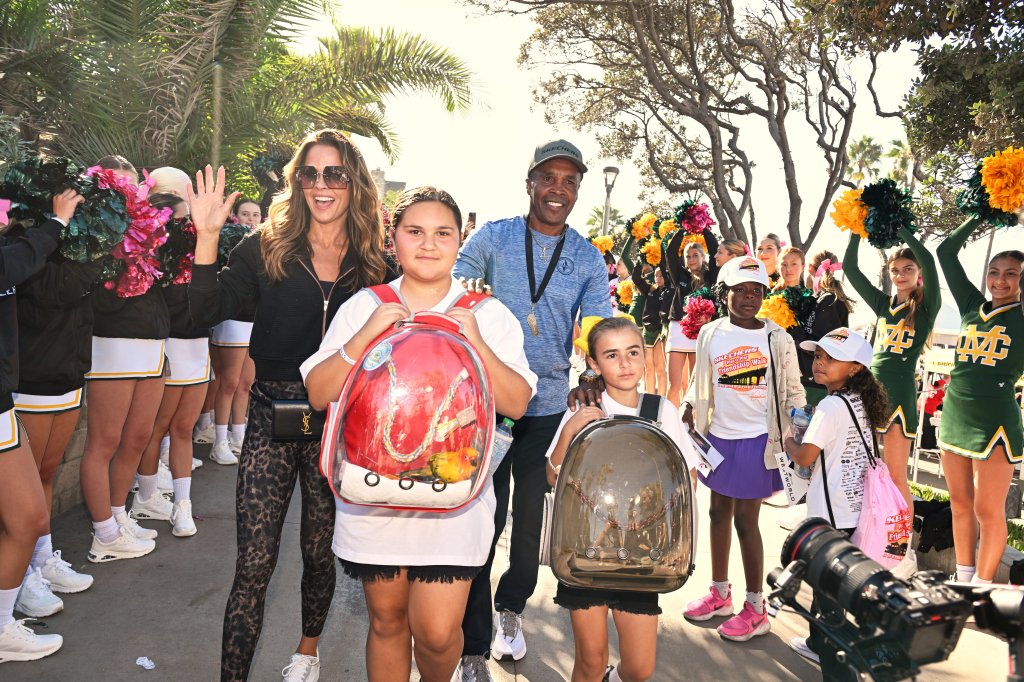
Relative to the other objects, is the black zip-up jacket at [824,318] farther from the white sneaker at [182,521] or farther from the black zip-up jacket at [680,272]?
the white sneaker at [182,521]

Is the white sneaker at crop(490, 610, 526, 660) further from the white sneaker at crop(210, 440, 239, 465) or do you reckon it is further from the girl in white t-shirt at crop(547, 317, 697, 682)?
the white sneaker at crop(210, 440, 239, 465)

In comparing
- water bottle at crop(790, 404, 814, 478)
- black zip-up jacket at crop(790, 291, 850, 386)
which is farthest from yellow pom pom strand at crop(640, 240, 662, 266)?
water bottle at crop(790, 404, 814, 478)

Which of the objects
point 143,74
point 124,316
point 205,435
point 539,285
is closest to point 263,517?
point 539,285

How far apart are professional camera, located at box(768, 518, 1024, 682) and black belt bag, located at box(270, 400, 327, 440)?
1752mm

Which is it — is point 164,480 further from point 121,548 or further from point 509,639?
point 509,639

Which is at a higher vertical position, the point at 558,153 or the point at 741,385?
the point at 558,153

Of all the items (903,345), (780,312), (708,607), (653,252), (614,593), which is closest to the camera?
(614,593)

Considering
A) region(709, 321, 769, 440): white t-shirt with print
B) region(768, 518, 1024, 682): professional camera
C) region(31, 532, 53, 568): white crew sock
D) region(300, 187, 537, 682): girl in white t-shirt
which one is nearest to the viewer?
region(768, 518, 1024, 682): professional camera

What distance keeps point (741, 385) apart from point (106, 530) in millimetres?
3792

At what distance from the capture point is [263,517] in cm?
308

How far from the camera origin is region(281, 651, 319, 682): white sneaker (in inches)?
133

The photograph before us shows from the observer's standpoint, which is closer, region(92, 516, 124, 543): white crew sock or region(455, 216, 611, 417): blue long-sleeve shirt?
region(455, 216, 611, 417): blue long-sleeve shirt

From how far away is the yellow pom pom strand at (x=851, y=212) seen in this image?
557 cm

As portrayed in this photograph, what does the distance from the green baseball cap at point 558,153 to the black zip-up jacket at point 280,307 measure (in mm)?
1105
